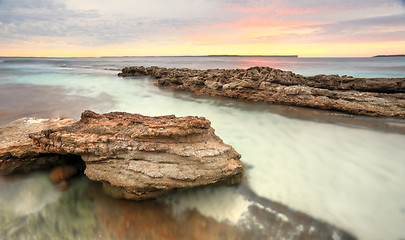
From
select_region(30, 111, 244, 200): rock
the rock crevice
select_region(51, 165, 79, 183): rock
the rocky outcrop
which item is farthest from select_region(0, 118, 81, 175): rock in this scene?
the rocky outcrop

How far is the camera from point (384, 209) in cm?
334

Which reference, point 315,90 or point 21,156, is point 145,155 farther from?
point 315,90

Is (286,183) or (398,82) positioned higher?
(398,82)

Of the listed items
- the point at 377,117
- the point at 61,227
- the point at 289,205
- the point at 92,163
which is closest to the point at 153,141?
the point at 92,163

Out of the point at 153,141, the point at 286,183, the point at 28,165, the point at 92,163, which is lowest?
the point at 286,183

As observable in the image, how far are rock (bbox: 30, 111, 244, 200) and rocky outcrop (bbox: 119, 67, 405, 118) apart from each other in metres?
7.02

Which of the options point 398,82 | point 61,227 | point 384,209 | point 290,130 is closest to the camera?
point 61,227

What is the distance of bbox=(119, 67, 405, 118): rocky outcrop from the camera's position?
7.80 m

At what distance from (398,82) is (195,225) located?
37.5ft

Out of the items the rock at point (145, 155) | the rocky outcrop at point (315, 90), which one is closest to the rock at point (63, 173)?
the rock at point (145, 155)

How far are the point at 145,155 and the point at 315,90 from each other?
8.79 m

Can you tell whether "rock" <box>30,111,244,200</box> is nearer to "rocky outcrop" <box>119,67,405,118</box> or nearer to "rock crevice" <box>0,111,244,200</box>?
"rock crevice" <box>0,111,244,200</box>

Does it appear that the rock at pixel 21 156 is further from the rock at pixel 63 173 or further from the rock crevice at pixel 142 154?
the rock at pixel 63 173

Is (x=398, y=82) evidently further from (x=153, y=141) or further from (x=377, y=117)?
(x=153, y=141)
